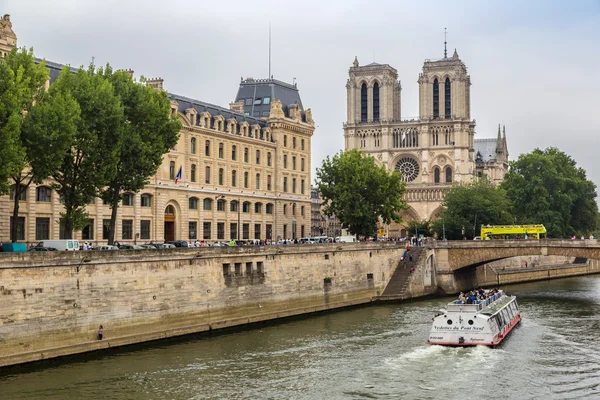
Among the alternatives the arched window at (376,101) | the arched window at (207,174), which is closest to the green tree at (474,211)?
the arched window at (207,174)

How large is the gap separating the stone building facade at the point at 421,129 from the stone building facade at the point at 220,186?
71718 mm

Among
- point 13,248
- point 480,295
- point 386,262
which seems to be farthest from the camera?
point 386,262

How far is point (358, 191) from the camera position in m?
102

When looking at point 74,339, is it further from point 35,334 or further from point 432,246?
point 432,246

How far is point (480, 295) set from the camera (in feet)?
213

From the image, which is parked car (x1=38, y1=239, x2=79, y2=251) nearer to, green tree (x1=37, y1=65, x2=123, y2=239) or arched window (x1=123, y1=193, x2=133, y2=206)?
green tree (x1=37, y1=65, x2=123, y2=239)

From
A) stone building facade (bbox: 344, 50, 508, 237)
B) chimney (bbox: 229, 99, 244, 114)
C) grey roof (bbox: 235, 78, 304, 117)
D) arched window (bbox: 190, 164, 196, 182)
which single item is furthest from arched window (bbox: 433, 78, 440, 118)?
arched window (bbox: 190, 164, 196, 182)

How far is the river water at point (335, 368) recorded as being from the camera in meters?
41.3

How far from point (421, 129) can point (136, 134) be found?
405 feet

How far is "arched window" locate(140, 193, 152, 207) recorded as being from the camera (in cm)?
8388

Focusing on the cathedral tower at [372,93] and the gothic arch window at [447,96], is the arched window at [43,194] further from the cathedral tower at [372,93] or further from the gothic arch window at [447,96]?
the gothic arch window at [447,96]

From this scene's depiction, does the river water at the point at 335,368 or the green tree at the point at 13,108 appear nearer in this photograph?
the river water at the point at 335,368

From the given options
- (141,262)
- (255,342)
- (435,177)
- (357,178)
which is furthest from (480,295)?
(435,177)

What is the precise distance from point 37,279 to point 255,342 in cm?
1398
